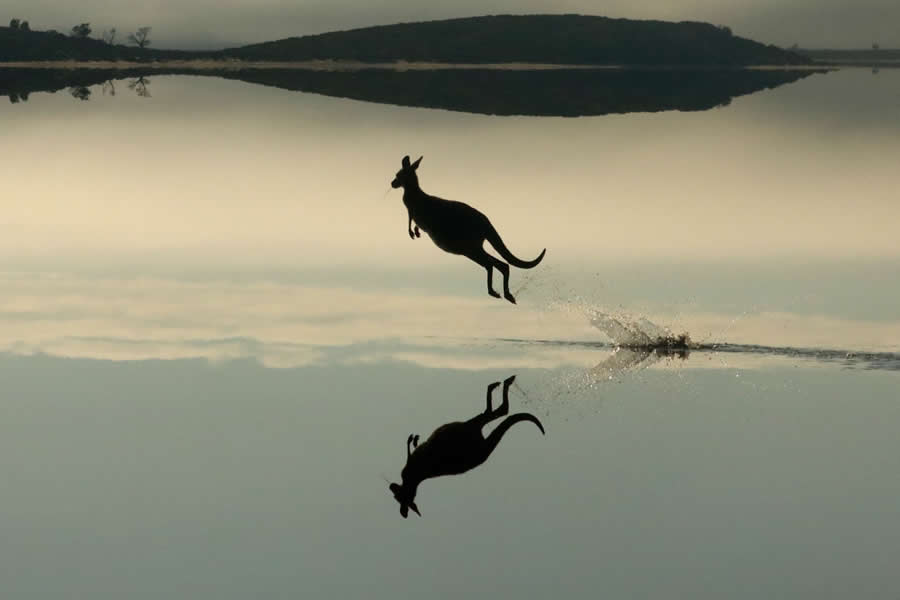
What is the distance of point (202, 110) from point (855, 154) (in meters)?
19.1

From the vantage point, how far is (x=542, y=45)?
14688 cm

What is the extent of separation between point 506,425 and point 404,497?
1.70 metres

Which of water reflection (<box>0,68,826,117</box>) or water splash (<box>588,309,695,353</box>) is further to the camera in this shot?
water reflection (<box>0,68,826,117</box>)

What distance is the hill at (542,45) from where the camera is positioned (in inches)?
5399

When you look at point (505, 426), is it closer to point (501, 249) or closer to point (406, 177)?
point (406, 177)

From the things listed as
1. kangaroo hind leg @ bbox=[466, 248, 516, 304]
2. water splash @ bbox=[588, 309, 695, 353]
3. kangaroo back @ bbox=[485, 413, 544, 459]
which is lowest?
kangaroo back @ bbox=[485, 413, 544, 459]

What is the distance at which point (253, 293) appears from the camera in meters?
15.5

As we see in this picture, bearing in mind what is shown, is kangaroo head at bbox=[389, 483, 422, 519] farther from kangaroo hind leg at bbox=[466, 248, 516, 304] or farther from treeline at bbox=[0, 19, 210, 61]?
treeline at bbox=[0, 19, 210, 61]

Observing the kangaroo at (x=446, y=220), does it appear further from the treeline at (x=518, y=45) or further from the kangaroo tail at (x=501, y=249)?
the treeline at (x=518, y=45)

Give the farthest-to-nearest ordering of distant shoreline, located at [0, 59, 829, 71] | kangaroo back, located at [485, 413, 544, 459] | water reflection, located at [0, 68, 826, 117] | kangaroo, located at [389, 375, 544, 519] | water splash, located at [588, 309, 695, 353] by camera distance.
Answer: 1. distant shoreline, located at [0, 59, 829, 71]
2. water reflection, located at [0, 68, 826, 117]
3. water splash, located at [588, 309, 695, 353]
4. kangaroo back, located at [485, 413, 544, 459]
5. kangaroo, located at [389, 375, 544, 519]

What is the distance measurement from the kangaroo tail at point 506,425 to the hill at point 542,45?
12037 cm

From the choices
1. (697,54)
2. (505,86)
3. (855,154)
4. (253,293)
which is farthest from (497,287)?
(697,54)

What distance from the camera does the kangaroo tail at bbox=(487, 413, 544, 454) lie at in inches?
403

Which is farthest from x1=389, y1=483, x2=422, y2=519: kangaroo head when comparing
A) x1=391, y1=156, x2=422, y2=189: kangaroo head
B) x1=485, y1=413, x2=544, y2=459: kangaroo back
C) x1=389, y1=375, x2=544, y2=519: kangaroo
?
x1=391, y1=156, x2=422, y2=189: kangaroo head
